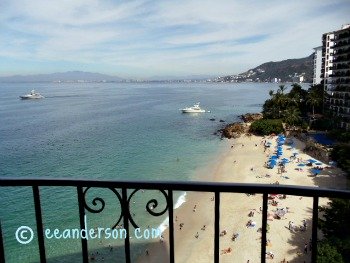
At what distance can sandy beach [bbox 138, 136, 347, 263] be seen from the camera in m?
22.0

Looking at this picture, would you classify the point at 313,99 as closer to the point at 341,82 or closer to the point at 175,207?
the point at 341,82

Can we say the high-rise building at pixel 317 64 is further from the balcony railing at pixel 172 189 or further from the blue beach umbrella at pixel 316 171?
the balcony railing at pixel 172 189

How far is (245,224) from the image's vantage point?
25.9 meters

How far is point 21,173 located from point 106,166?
32.9 feet

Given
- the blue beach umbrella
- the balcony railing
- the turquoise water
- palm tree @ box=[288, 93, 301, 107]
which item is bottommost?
the turquoise water

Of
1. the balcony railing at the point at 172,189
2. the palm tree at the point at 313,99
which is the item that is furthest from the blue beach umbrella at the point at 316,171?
the balcony railing at the point at 172,189

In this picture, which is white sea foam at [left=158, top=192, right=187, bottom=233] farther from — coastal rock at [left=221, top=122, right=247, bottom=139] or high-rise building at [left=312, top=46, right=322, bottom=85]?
high-rise building at [left=312, top=46, right=322, bottom=85]

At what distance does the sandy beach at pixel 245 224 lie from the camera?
2205cm

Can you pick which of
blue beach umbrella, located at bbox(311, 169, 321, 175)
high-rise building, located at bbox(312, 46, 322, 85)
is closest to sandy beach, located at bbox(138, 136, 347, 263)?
blue beach umbrella, located at bbox(311, 169, 321, 175)

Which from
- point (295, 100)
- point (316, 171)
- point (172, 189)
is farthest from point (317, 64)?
point (172, 189)

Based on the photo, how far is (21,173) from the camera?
42.6 metres

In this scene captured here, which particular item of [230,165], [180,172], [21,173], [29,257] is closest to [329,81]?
[230,165]

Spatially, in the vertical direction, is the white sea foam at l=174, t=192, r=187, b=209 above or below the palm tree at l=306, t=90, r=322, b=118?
below

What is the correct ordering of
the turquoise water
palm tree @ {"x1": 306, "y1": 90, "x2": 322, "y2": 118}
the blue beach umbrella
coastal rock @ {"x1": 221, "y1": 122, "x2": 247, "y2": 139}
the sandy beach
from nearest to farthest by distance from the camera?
1. the sandy beach
2. the turquoise water
3. the blue beach umbrella
4. coastal rock @ {"x1": 221, "y1": 122, "x2": 247, "y2": 139}
5. palm tree @ {"x1": 306, "y1": 90, "x2": 322, "y2": 118}
